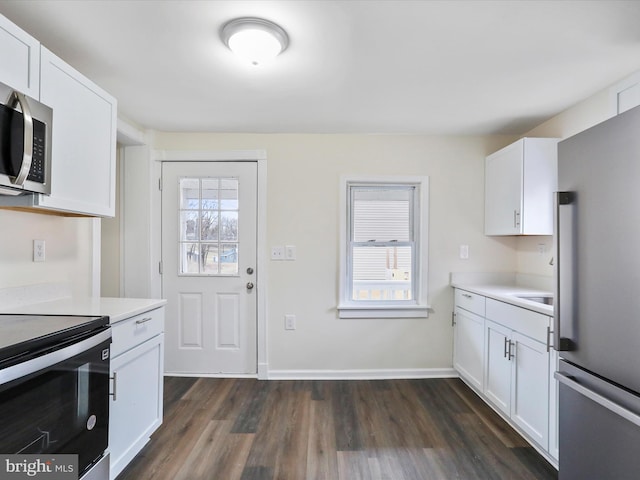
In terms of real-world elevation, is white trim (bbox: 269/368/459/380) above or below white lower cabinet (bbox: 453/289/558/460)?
below

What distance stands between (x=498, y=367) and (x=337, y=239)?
5.17 ft

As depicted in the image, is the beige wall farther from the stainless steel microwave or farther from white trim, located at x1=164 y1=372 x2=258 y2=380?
the stainless steel microwave

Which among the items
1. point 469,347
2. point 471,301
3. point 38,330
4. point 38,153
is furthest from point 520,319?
point 38,153

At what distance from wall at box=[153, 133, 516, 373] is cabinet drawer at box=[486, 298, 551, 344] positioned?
2.23 feet

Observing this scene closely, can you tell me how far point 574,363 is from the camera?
1.21m

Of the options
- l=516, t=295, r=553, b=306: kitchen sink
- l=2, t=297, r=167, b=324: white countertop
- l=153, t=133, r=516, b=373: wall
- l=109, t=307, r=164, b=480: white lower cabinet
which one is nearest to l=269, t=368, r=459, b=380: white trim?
l=153, t=133, r=516, b=373: wall

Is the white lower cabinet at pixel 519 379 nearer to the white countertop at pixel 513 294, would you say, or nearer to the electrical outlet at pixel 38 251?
the white countertop at pixel 513 294

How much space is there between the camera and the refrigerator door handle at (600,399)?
37.7 inches

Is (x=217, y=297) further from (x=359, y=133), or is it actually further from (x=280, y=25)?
(x=280, y=25)

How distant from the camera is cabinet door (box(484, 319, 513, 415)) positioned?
2092mm

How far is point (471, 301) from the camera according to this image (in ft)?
8.51

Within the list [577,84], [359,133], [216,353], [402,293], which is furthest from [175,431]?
[577,84]

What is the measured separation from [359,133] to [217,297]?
199 centimetres

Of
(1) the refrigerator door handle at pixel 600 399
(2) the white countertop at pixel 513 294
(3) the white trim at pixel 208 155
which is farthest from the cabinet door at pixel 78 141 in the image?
(2) the white countertop at pixel 513 294
